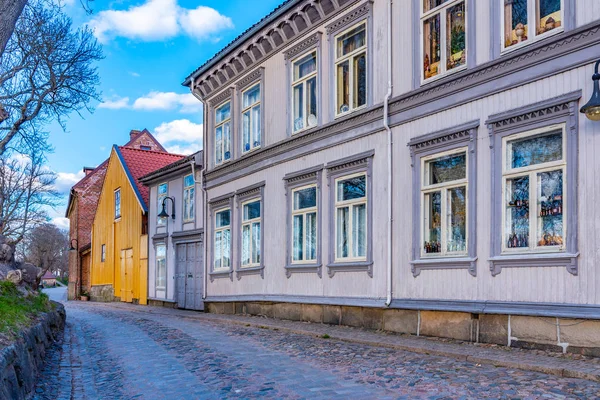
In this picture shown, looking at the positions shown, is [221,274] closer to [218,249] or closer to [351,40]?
[218,249]

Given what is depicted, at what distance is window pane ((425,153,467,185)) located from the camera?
36.5 ft

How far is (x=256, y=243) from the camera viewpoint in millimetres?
18188

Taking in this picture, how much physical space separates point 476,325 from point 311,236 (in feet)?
18.9

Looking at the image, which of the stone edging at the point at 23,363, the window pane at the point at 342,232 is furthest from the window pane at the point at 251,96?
the stone edging at the point at 23,363

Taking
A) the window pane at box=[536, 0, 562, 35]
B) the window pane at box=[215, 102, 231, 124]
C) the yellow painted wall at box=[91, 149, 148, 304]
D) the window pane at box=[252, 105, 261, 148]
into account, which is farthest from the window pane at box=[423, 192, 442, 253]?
the yellow painted wall at box=[91, 149, 148, 304]

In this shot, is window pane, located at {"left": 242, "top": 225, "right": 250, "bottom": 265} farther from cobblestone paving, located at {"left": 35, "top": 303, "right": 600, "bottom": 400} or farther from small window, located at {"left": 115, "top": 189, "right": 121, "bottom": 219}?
small window, located at {"left": 115, "top": 189, "right": 121, "bottom": 219}

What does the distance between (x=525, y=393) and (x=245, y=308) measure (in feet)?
40.6

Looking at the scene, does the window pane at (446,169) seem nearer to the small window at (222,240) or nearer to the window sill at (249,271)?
the window sill at (249,271)

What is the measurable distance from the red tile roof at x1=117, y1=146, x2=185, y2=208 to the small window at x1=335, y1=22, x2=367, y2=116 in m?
16.1

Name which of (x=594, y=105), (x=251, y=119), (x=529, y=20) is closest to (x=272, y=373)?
(x=594, y=105)

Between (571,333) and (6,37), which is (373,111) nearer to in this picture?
(571,333)

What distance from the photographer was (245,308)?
18.4 m

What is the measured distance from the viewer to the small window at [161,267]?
24.9 meters

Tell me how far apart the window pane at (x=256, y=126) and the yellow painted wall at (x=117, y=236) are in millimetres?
10556
